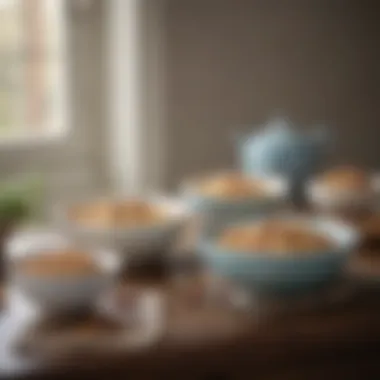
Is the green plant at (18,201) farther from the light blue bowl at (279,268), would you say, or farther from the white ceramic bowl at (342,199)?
the white ceramic bowl at (342,199)

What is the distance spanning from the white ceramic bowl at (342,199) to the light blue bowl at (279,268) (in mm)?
412

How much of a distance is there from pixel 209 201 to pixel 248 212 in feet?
0.23

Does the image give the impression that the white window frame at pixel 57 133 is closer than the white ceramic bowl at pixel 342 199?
No

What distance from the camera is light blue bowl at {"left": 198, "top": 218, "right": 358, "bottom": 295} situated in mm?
1547

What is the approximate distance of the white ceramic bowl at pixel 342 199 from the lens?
2012mm

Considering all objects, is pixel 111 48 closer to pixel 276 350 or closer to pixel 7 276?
pixel 7 276

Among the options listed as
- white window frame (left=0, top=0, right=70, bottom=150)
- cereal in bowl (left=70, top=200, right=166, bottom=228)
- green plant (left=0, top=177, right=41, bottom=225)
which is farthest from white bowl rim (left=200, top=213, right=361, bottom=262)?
white window frame (left=0, top=0, right=70, bottom=150)

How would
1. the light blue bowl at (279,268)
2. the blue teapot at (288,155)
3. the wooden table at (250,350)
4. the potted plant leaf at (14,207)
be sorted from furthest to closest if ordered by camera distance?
the blue teapot at (288,155) → the potted plant leaf at (14,207) → the light blue bowl at (279,268) → the wooden table at (250,350)

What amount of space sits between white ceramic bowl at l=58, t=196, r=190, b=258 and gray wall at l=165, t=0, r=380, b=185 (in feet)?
2.10

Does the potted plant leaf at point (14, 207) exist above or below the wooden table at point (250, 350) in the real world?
above

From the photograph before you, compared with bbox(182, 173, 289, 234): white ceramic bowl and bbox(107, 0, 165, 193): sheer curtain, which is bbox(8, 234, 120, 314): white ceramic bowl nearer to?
bbox(182, 173, 289, 234): white ceramic bowl

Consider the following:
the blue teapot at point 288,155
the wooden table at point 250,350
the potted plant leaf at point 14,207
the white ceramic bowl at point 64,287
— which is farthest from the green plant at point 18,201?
the blue teapot at point 288,155

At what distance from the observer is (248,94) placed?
245 cm

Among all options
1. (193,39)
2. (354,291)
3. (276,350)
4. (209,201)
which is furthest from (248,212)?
(193,39)
